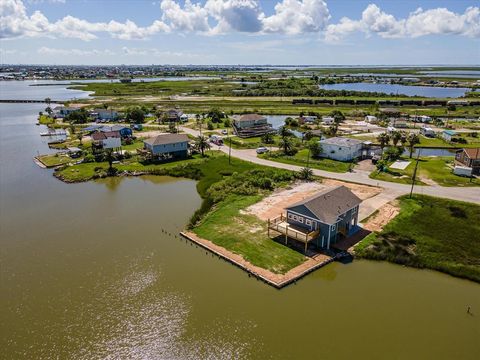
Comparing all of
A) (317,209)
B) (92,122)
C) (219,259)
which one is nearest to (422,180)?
(317,209)

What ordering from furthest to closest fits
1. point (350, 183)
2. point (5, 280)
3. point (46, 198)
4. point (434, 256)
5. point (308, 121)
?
point (308, 121) → point (350, 183) → point (46, 198) → point (434, 256) → point (5, 280)

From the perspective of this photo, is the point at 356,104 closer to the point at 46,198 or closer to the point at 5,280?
the point at 46,198

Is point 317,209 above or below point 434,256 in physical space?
above

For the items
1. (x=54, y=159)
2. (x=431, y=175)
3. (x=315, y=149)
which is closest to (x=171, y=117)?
(x=54, y=159)

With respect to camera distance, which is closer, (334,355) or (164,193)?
(334,355)

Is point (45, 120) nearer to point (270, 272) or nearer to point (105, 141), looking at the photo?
point (105, 141)

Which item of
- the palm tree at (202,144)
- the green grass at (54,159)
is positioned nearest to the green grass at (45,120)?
the green grass at (54,159)

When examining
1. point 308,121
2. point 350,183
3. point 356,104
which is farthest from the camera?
point 356,104

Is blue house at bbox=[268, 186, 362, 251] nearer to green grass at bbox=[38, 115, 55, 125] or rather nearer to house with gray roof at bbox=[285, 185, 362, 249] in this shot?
house with gray roof at bbox=[285, 185, 362, 249]
